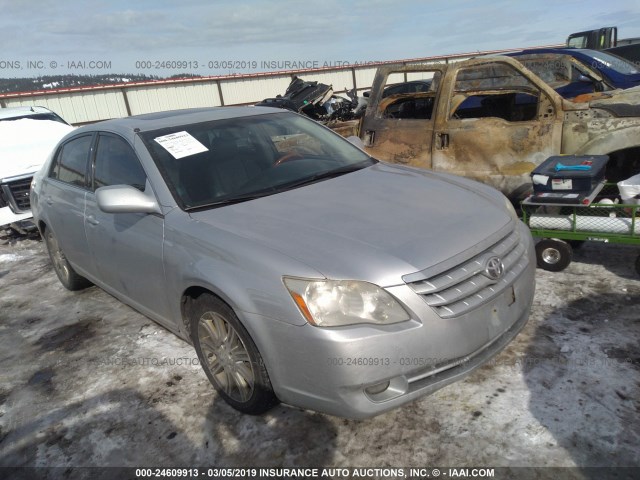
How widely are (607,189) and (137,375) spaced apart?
4462 millimetres

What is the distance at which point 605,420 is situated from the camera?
2436 millimetres

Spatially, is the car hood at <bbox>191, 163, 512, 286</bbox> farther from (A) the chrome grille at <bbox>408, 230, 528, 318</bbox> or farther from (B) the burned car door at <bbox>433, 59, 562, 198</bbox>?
(B) the burned car door at <bbox>433, 59, 562, 198</bbox>

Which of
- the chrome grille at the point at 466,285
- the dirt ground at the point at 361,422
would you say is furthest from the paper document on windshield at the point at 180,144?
the chrome grille at the point at 466,285

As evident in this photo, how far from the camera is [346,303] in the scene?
220 cm

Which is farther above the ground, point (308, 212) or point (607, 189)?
point (308, 212)

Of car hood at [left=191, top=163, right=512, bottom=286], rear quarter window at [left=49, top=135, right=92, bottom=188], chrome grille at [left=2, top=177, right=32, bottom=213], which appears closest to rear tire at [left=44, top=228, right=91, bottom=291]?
rear quarter window at [left=49, top=135, right=92, bottom=188]

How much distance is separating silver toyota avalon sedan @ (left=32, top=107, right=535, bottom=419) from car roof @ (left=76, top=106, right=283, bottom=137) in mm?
22

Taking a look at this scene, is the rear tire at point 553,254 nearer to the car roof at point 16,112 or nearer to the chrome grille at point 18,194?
the chrome grille at point 18,194

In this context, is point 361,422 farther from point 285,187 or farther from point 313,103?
point 313,103

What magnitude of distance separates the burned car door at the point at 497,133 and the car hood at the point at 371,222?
1.70 metres

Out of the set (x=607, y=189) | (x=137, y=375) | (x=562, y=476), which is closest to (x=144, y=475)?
(x=137, y=375)

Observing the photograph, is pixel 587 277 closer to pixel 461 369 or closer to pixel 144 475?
pixel 461 369

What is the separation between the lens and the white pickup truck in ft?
21.1

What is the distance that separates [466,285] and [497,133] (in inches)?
118
